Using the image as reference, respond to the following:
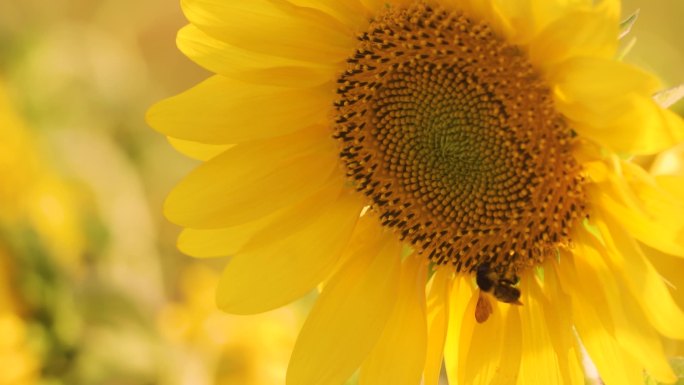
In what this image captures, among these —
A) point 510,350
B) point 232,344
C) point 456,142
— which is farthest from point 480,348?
point 232,344

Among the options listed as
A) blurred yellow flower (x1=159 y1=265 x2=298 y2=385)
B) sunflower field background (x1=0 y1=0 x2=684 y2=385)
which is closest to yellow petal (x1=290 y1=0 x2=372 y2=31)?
sunflower field background (x1=0 y1=0 x2=684 y2=385)

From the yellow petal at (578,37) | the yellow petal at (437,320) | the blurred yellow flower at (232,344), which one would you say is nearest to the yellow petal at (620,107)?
the yellow petal at (578,37)

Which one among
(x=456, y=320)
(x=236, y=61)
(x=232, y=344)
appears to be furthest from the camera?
(x=232, y=344)

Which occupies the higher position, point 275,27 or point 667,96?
point 667,96

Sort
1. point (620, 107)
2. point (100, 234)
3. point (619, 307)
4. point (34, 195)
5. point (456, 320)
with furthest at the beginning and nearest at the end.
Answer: point (100, 234) → point (34, 195) → point (456, 320) → point (619, 307) → point (620, 107)

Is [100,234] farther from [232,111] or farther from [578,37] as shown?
[578,37]
